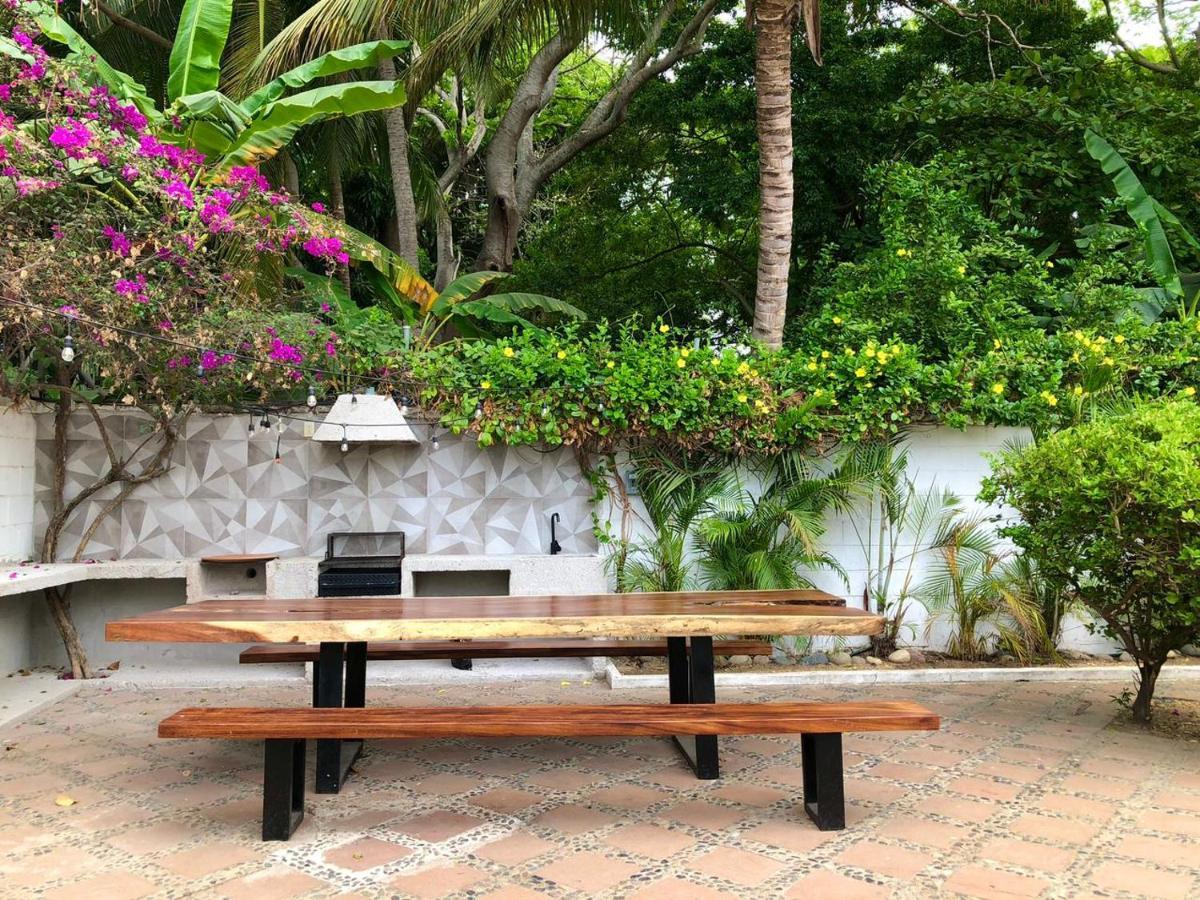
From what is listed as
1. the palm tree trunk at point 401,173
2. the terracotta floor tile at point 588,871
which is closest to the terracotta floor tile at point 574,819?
the terracotta floor tile at point 588,871

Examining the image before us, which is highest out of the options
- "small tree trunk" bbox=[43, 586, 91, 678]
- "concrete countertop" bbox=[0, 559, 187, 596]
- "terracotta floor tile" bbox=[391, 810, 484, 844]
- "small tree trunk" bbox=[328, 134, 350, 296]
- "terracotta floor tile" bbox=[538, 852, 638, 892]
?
"small tree trunk" bbox=[328, 134, 350, 296]

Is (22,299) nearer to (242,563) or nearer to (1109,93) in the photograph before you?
(242,563)

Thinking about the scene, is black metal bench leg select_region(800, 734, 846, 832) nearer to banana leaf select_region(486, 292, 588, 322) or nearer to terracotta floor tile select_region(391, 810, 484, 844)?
terracotta floor tile select_region(391, 810, 484, 844)

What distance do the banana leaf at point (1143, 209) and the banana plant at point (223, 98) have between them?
600 cm

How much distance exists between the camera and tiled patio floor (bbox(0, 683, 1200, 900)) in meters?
3.00

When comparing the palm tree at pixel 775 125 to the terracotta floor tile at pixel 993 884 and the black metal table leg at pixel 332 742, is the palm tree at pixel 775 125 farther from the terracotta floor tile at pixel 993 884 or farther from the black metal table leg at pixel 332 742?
the terracotta floor tile at pixel 993 884

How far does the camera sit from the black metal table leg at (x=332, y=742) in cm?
388

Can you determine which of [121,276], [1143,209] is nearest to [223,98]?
[121,276]

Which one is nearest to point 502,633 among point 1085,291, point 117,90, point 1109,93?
point 117,90

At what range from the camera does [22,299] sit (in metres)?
4.89

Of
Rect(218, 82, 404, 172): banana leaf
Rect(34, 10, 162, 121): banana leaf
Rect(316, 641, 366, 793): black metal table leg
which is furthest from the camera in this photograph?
Rect(218, 82, 404, 172): banana leaf

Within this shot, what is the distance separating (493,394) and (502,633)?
335cm

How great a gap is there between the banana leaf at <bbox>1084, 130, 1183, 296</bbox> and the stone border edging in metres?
3.32

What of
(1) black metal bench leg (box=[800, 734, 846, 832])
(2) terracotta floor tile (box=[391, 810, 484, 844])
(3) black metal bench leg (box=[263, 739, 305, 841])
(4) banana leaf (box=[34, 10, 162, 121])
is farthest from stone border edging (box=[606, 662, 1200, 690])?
(4) banana leaf (box=[34, 10, 162, 121])
